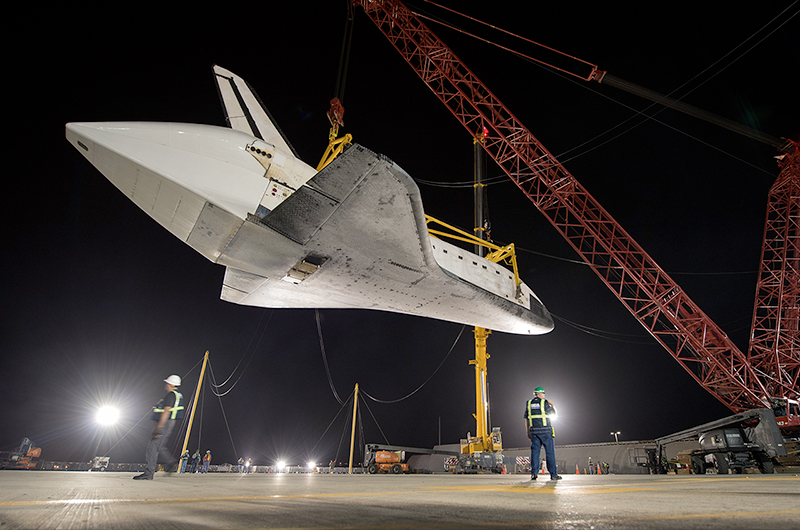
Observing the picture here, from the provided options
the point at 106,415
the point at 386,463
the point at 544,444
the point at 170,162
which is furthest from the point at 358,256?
the point at 106,415

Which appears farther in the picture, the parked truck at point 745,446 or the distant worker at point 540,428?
the parked truck at point 745,446

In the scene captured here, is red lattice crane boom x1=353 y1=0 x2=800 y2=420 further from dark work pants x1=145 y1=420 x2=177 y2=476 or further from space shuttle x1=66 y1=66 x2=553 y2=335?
dark work pants x1=145 y1=420 x2=177 y2=476

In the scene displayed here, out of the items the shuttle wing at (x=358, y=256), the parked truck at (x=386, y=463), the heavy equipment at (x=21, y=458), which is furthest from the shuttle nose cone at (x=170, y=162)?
the parked truck at (x=386, y=463)

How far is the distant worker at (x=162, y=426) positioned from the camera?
6332 millimetres

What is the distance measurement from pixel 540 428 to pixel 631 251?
2616 centimetres

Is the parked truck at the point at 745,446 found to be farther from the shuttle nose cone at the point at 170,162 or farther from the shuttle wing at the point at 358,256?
the shuttle nose cone at the point at 170,162

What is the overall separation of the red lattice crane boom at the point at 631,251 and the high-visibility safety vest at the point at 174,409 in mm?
26884

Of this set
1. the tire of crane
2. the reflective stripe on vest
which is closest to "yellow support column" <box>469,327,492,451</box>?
the tire of crane

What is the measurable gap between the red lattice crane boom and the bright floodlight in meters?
31.4

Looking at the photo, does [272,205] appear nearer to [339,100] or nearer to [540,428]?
[540,428]

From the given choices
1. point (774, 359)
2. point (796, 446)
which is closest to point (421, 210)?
point (796, 446)

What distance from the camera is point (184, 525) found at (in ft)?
5.98

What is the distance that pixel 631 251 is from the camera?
1121 inches

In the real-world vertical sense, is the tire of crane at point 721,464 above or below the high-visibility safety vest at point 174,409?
below
